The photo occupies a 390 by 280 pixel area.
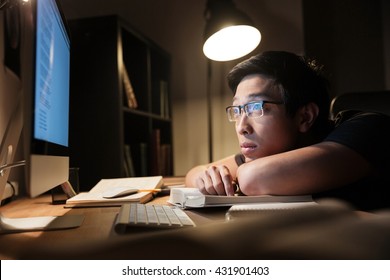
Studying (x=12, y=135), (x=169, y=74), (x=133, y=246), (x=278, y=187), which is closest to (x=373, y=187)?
(x=278, y=187)

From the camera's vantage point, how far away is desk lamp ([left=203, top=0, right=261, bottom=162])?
0.85 metres

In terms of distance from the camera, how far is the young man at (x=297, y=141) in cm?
53

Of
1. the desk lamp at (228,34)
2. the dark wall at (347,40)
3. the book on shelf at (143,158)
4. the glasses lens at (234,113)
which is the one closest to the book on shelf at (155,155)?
the book on shelf at (143,158)

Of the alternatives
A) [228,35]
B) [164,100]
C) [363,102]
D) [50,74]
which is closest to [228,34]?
[228,35]

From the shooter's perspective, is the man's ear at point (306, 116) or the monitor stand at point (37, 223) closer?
the monitor stand at point (37, 223)

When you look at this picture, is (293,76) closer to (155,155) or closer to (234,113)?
(234,113)

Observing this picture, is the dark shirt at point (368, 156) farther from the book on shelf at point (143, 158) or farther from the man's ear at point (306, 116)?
the book on shelf at point (143, 158)

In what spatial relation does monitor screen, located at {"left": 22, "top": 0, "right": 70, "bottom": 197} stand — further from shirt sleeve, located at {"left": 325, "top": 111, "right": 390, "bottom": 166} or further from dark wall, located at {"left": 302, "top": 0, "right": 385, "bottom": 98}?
dark wall, located at {"left": 302, "top": 0, "right": 385, "bottom": 98}

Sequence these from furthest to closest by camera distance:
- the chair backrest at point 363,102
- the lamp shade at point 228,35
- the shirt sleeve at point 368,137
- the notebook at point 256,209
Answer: the chair backrest at point 363,102
the lamp shade at point 228,35
the shirt sleeve at point 368,137
the notebook at point 256,209

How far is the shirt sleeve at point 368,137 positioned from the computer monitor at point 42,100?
414 millimetres

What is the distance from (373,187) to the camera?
59 cm

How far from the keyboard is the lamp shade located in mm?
481

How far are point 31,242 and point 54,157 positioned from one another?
0.36 ft
